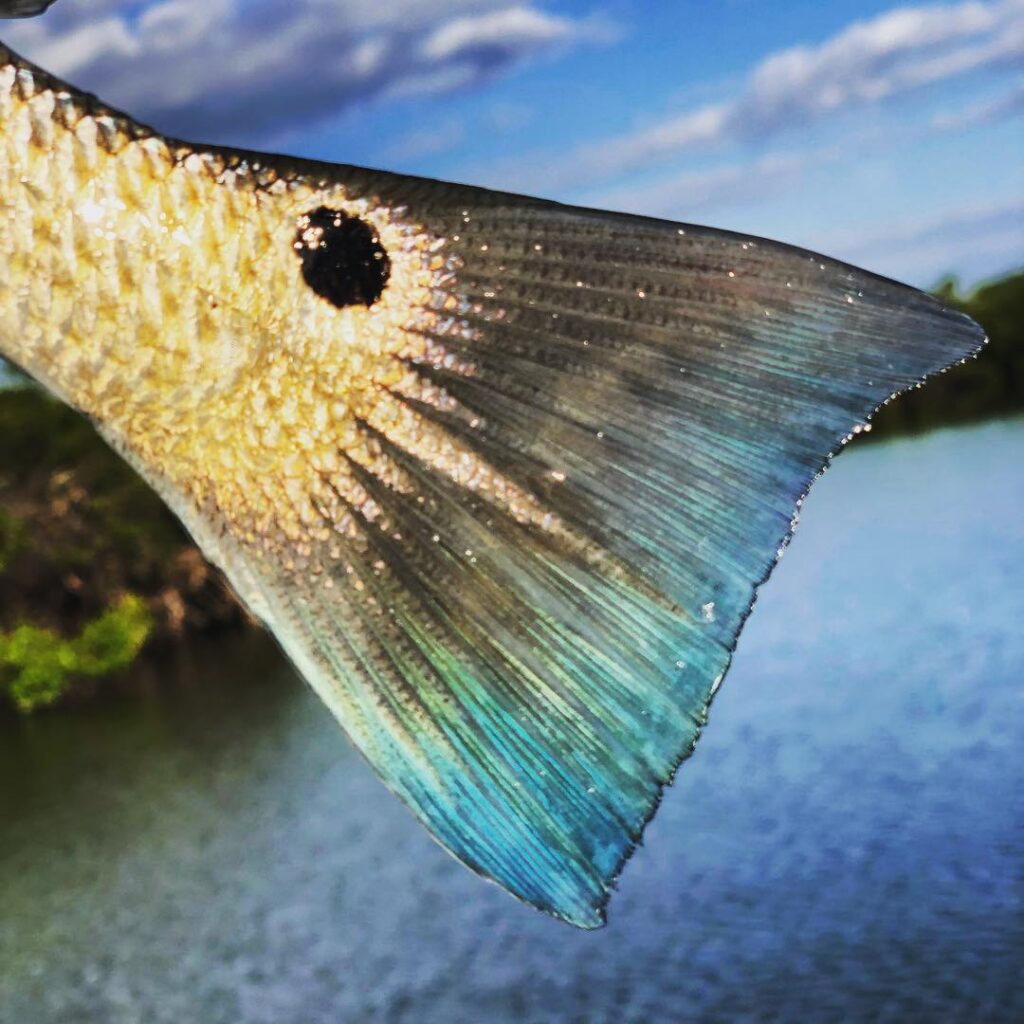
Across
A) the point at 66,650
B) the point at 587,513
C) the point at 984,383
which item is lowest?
the point at 66,650

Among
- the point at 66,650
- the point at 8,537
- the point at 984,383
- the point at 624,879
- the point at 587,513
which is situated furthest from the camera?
the point at 984,383

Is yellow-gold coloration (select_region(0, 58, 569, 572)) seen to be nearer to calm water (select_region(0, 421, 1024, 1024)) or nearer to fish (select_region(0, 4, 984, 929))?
fish (select_region(0, 4, 984, 929))

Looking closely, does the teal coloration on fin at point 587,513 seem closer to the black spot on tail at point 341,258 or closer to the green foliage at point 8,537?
the black spot on tail at point 341,258

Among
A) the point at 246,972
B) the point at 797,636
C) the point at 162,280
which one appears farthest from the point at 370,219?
the point at 797,636

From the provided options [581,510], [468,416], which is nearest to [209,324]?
[468,416]

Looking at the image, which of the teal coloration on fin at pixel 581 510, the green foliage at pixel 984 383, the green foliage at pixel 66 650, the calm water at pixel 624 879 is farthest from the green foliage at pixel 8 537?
the green foliage at pixel 984 383

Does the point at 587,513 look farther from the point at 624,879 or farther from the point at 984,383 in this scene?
the point at 984,383
